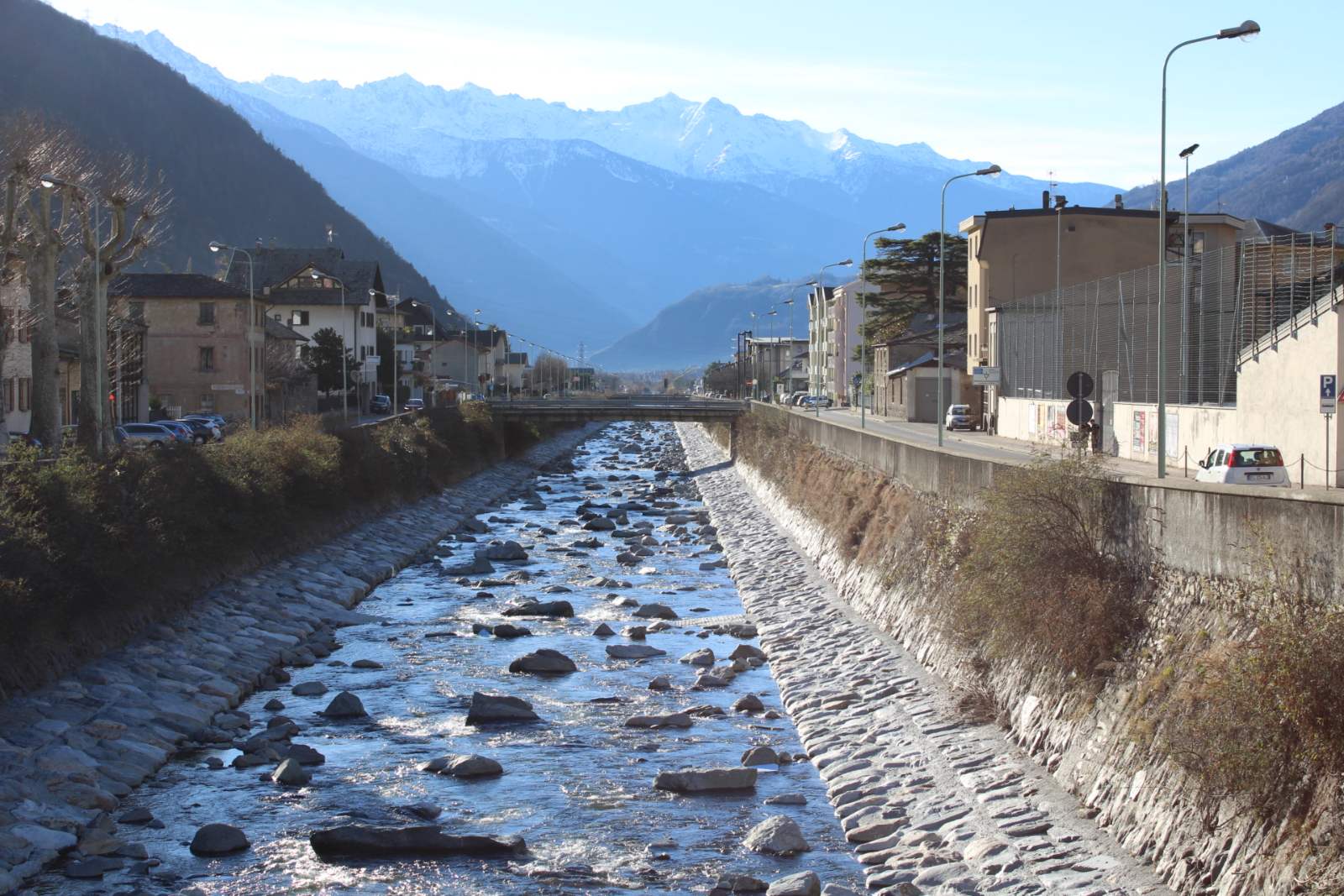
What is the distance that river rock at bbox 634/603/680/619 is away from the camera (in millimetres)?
40688

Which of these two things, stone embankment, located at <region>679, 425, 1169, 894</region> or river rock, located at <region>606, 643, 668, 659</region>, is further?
river rock, located at <region>606, 643, 668, 659</region>

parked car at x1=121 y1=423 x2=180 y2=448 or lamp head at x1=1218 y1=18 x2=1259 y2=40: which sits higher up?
lamp head at x1=1218 y1=18 x2=1259 y2=40

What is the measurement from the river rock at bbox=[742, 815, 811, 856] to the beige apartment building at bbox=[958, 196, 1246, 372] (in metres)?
68.4

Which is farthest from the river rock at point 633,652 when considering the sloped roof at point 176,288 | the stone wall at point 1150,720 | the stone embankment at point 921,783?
the sloped roof at point 176,288

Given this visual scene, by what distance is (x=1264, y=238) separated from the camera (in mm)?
44281

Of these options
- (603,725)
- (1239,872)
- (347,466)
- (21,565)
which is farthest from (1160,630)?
(347,466)

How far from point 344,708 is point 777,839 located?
37.4 ft

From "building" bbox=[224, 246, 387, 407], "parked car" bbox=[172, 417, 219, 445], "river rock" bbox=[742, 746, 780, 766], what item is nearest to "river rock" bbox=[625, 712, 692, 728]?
"river rock" bbox=[742, 746, 780, 766]

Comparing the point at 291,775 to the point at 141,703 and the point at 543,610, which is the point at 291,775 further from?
the point at 543,610

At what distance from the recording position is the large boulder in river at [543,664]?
32594 millimetres

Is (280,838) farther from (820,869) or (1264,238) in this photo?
(1264,238)

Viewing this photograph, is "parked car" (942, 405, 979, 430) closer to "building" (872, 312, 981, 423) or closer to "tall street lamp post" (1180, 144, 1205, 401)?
"building" (872, 312, 981, 423)

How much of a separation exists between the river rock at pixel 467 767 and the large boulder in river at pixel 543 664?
8.36 metres

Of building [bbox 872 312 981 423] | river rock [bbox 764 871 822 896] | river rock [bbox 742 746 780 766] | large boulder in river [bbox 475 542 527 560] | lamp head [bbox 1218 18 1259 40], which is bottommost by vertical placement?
large boulder in river [bbox 475 542 527 560]
